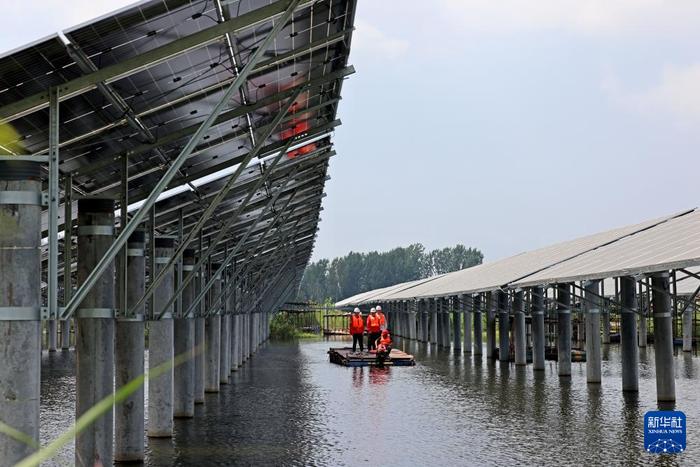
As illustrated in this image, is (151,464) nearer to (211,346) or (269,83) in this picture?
(269,83)

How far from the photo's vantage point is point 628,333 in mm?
27047

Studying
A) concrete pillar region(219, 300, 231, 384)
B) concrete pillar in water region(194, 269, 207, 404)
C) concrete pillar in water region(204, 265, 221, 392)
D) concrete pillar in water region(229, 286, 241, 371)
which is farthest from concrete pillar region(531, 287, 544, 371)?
concrete pillar in water region(194, 269, 207, 404)

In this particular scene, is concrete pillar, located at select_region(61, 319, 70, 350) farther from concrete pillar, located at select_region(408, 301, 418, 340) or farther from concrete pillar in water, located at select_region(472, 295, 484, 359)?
concrete pillar, located at select_region(408, 301, 418, 340)

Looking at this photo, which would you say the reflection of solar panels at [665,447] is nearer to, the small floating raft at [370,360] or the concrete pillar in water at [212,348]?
the concrete pillar in water at [212,348]

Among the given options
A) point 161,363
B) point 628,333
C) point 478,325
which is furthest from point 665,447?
point 478,325

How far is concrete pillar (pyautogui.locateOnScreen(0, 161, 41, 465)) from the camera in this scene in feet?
33.2

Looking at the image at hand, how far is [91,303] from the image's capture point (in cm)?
1373

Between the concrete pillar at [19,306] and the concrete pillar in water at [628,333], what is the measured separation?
64.2 ft

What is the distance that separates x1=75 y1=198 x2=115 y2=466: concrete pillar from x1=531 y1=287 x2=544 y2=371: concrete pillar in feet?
80.4

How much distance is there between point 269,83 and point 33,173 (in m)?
7.74

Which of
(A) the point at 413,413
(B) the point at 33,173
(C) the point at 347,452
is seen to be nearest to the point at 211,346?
(A) the point at 413,413

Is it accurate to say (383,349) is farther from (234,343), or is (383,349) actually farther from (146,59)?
(146,59)

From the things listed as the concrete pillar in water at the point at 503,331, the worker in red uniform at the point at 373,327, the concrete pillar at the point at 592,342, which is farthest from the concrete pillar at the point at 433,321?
the concrete pillar at the point at 592,342

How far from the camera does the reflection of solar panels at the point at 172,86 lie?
11578 mm
